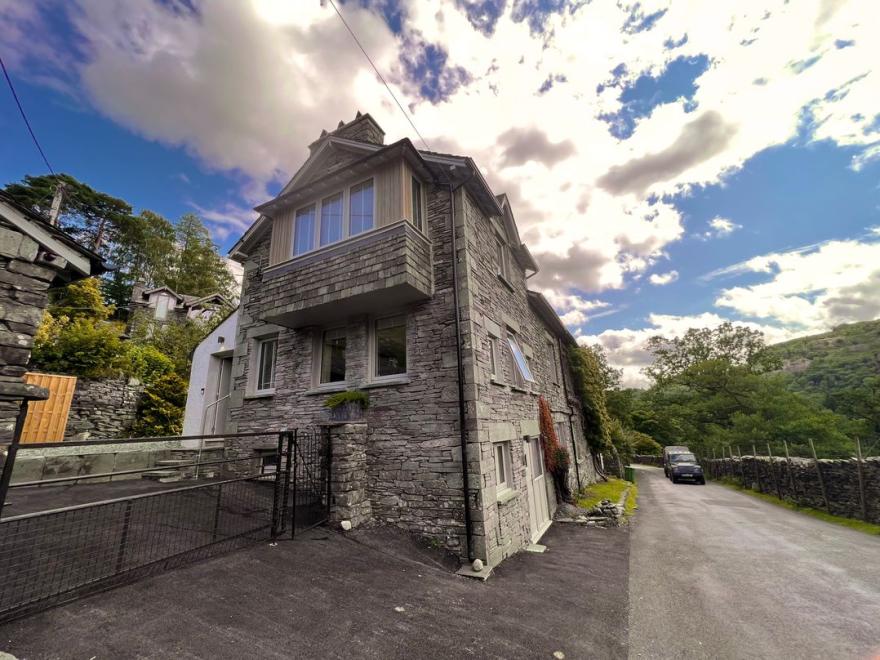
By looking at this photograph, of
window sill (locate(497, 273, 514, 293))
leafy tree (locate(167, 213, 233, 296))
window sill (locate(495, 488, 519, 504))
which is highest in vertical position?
leafy tree (locate(167, 213, 233, 296))

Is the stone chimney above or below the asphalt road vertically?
above

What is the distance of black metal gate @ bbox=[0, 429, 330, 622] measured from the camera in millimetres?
3990

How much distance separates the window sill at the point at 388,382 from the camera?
24.8 feet

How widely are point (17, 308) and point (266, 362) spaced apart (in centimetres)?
647

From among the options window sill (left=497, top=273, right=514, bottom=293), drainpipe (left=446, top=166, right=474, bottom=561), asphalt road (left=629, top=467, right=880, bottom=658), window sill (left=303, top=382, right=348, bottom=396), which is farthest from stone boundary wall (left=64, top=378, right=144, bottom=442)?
asphalt road (left=629, top=467, right=880, bottom=658)

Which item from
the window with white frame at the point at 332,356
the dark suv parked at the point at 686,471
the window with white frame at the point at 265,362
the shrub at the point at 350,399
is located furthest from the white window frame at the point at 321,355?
the dark suv parked at the point at 686,471

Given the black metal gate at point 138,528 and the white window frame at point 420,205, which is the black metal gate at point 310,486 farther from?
the white window frame at point 420,205

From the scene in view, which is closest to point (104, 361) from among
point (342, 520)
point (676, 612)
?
point (342, 520)

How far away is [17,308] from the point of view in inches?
155

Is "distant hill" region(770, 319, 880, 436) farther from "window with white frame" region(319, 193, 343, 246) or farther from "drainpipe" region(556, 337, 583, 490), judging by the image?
"window with white frame" region(319, 193, 343, 246)

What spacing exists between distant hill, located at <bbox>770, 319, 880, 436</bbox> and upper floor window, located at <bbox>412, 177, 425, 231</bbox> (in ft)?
154

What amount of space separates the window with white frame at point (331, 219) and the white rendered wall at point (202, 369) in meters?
5.65

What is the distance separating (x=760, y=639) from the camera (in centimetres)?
431

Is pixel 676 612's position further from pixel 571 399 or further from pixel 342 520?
pixel 571 399
